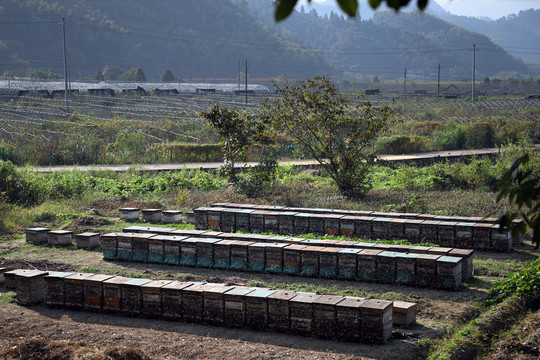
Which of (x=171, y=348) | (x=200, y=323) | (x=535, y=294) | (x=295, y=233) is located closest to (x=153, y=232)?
(x=295, y=233)

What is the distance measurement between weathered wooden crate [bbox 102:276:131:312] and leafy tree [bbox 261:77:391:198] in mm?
9650

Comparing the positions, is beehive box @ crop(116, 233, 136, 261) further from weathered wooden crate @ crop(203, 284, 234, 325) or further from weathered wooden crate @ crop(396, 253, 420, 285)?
weathered wooden crate @ crop(396, 253, 420, 285)

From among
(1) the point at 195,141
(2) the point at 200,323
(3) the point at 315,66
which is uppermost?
(3) the point at 315,66

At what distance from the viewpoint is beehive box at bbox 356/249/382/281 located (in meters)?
9.90

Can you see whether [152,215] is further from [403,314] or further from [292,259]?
[403,314]

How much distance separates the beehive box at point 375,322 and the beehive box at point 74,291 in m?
4.38

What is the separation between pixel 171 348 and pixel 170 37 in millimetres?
126971

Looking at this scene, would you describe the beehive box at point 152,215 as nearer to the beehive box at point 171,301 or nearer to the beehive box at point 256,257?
the beehive box at point 256,257

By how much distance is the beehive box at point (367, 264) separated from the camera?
9.90 metres

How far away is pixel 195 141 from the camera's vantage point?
1265 inches

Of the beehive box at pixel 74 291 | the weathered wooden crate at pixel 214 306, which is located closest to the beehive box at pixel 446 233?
the weathered wooden crate at pixel 214 306

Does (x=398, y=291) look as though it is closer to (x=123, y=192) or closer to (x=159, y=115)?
(x=123, y=192)

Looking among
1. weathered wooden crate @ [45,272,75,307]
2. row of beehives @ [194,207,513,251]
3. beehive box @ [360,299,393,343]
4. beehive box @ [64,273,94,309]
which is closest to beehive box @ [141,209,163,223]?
row of beehives @ [194,207,513,251]

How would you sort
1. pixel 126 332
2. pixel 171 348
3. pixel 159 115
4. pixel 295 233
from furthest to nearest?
1. pixel 159 115
2. pixel 295 233
3. pixel 126 332
4. pixel 171 348
